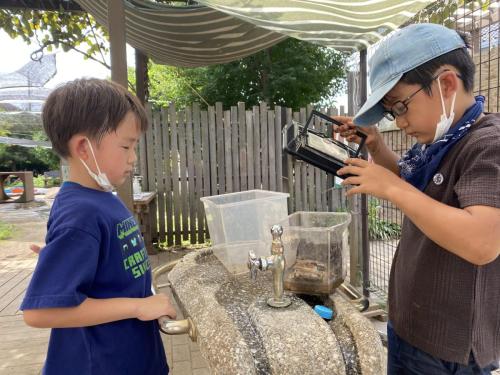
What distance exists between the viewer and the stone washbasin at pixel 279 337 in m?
0.92

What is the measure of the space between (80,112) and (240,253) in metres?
0.79

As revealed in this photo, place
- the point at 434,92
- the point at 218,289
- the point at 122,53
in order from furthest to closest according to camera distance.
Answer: the point at 122,53 < the point at 218,289 < the point at 434,92

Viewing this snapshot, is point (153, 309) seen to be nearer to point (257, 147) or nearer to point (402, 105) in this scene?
point (402, 105)

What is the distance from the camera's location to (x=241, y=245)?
149 cm

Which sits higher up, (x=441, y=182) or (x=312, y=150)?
(x=312, y=150)

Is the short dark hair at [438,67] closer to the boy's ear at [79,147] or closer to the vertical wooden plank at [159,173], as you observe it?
the boy's ear at [79,147]

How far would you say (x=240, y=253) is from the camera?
4.91 feet

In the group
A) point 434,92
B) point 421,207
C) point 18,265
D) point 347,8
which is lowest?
point 18,265

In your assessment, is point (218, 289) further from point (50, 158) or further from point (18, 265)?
point (50, 158)

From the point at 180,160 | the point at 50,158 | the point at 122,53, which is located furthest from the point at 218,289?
the point at 50,158

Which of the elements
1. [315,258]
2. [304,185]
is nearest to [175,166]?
[304,185]

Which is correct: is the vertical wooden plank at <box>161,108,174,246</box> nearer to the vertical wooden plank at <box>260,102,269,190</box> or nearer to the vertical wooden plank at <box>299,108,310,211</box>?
the vertical wooden plank at <box>260,102,269,190</box>

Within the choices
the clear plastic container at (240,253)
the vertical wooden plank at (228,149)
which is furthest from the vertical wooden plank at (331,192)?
the clear plastic container at (240,253)

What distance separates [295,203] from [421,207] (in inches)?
189
